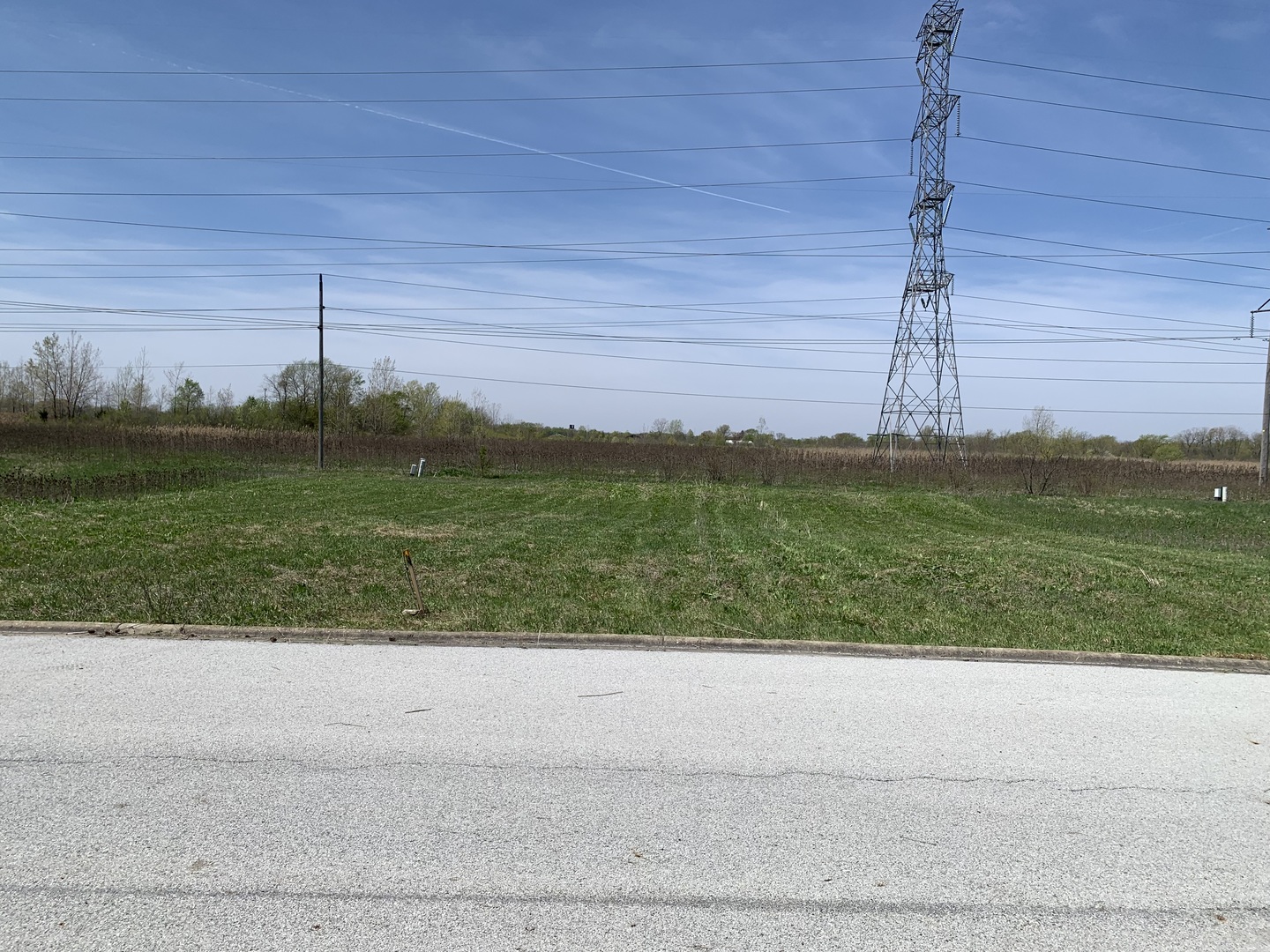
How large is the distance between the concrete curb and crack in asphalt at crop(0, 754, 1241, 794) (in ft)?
7.51

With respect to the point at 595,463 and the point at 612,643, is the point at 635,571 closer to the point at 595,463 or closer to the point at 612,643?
the point at 612,643

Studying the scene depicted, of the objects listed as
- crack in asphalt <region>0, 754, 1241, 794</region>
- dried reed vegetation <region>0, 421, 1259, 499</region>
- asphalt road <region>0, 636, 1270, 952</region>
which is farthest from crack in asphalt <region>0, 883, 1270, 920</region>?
dried reed vegetation <region>0, 421, 1259, 499</region>

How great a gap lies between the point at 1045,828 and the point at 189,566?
8.77m

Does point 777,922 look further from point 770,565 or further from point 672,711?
point 770,565

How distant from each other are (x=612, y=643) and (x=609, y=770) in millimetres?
2466

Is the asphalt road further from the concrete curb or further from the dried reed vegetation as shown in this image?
the dried reed vegetation

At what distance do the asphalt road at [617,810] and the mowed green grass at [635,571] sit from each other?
1.77m

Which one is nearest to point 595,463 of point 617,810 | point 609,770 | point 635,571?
point 635,571

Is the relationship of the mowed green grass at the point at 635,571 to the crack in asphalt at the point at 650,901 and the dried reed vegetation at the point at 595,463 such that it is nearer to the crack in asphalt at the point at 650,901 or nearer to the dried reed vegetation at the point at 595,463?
the crack in asphalt at the point at 650,901

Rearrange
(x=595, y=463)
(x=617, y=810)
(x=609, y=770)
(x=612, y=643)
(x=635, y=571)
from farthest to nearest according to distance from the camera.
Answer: (x=595, y=463) < (x=635, y=571) < (x=612, y=643) < (x=609, y=770) < (x=617, y=810)

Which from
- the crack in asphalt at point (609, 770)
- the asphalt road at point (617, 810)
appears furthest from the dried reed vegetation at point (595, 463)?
the crack in asphalt at point (609, 770)

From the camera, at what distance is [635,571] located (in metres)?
10.2

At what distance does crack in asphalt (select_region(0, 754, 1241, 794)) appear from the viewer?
12.7 feet

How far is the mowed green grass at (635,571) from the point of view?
723cm
